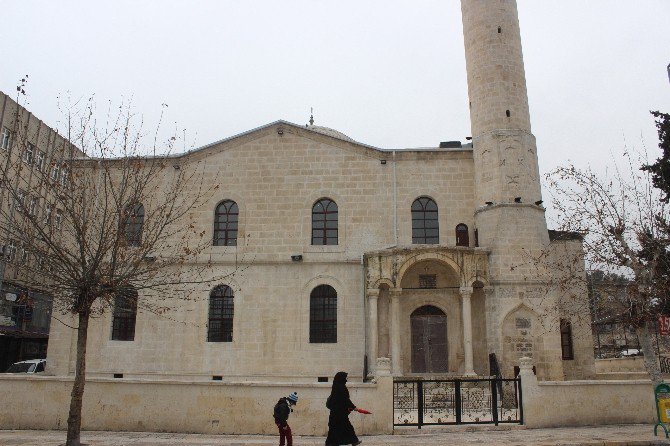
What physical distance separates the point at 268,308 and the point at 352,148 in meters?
6.89

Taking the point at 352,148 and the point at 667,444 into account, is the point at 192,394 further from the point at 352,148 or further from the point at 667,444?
the point at 352,148

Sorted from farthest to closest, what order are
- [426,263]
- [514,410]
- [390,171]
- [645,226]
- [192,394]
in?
[390,171], [426,263], [645,226], [514,410], [192,394]

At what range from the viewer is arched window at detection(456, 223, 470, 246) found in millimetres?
19797

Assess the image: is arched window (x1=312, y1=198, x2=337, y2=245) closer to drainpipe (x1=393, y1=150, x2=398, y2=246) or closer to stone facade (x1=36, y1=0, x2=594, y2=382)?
stone facade (x1=36, y1=0, x2=594, y2=382)

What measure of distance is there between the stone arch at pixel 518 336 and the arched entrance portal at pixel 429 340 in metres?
2.20

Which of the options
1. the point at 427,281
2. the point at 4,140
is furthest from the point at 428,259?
the point at 4,140

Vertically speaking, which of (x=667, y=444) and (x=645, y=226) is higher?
(x=645, y=226)

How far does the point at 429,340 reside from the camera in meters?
19.0

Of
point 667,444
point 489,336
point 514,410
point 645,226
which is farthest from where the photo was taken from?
point 489,336

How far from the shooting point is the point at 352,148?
2094 cm

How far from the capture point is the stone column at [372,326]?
59.2ft

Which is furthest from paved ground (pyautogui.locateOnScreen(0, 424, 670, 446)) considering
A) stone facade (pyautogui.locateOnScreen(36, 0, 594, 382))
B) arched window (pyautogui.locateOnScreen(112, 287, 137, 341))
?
arched window (pyautogui.locateOnScreen(112, 287, 137, 341))

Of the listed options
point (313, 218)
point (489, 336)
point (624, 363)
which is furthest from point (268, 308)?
point (624, 363)

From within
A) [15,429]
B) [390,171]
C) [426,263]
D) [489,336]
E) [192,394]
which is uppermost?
[390,171]
